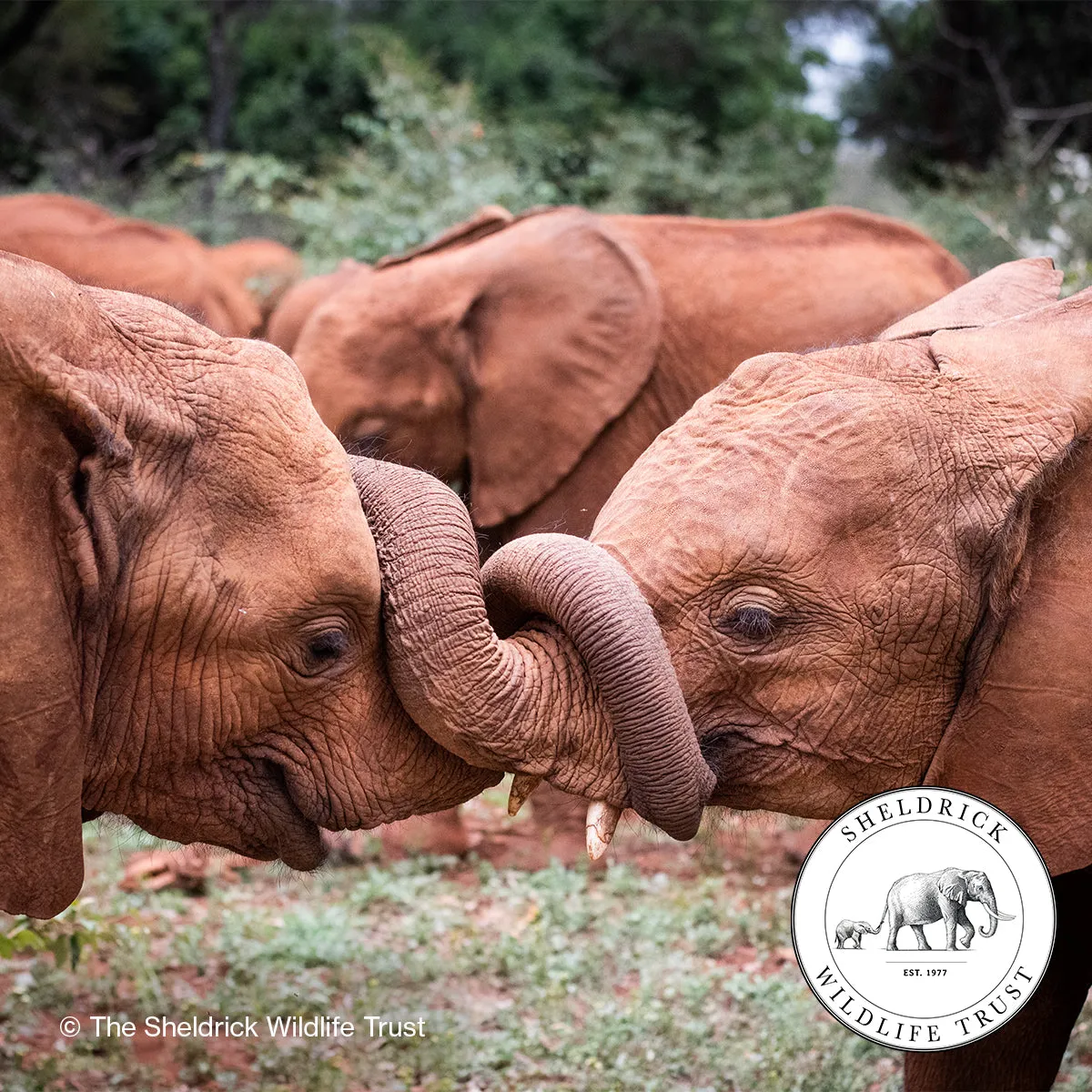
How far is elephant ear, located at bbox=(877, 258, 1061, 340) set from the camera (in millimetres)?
3801

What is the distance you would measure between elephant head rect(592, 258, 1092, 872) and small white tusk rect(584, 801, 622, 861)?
0.25 m

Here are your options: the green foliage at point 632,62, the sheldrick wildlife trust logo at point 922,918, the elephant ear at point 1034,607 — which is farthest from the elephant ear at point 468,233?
the green foliage at point 632,62

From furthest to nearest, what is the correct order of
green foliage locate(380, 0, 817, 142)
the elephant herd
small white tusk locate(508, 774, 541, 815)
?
green foliage locate(380, 0, 817, 142) → small white tusk locate(508, 774, 541, 815) → the elephant herd

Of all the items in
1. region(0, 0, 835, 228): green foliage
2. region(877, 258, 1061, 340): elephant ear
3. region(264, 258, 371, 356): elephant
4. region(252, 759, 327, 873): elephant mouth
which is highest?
region(877, 258, 1061, 340): elephant ear

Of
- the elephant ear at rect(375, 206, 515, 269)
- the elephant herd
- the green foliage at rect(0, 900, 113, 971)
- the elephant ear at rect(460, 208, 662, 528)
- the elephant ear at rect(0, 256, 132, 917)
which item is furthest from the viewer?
the elephant ear at rect(375, 206, 515, 269)

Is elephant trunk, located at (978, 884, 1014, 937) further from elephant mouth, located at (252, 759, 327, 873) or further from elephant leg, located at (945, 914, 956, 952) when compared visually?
elephant mouth, located at (252, 759, 327, 873)

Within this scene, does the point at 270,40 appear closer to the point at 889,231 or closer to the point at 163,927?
the point at 889,231

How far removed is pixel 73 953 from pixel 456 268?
12.9 feet

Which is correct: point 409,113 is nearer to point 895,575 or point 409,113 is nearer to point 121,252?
point 121,252

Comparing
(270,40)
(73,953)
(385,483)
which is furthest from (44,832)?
(270,40)

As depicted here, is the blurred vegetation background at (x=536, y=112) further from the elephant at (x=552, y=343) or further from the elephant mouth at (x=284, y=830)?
the elephant mouth at (x=284, y=830)

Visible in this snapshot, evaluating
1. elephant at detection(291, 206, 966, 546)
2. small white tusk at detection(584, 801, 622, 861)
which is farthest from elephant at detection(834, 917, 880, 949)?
elephant at detection(291, 206, 966, 546)

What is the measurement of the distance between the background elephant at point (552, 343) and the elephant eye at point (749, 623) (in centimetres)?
395

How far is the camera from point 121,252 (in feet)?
36.6
